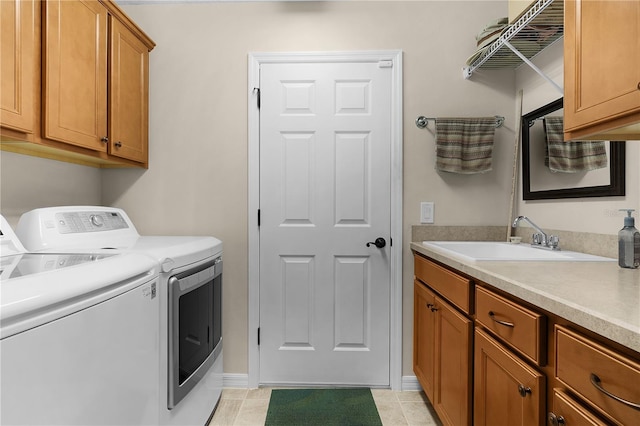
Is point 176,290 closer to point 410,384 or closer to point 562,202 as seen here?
point 410,384

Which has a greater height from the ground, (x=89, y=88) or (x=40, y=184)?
(x=89, y=88)

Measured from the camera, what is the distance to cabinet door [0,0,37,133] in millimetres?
1296

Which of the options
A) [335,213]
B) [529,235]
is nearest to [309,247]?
[335,213]

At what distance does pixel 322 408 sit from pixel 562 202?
68.3 inches

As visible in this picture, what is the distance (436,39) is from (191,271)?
203cm

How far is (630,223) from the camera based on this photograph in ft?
3.97

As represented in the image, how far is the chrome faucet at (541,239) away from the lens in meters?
1.74

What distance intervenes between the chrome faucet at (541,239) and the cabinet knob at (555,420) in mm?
1062

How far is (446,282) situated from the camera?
1.66 m

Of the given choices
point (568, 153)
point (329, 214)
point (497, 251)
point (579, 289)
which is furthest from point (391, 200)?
point (579, 289)

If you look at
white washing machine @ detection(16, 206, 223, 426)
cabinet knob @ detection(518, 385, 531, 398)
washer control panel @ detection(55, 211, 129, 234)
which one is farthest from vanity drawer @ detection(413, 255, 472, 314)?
washer control panel @ detection(55, 211, 129, 234)

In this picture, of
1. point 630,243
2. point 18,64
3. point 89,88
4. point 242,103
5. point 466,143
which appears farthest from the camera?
point 242,103

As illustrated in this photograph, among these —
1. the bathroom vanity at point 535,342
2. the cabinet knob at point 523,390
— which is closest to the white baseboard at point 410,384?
the bathroom vanity at point 535,342

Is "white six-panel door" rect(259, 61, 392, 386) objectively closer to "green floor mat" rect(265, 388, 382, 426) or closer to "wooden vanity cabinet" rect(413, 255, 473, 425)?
"green floor mat" rect(265, 388, 382, 426)
